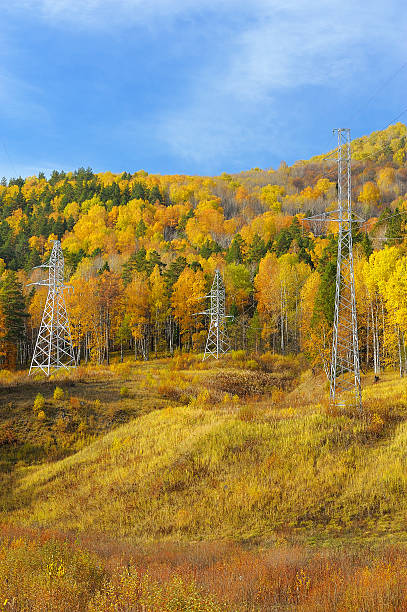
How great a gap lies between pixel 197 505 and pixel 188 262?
228 ft

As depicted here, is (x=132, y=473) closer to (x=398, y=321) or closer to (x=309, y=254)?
(x=398, y=321)

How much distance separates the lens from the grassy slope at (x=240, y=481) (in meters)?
12.4

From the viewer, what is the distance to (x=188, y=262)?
81.8 meters

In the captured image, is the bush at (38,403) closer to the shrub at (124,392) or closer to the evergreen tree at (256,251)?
the shrub at (124,392)

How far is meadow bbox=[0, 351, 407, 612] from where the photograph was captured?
6086 mm

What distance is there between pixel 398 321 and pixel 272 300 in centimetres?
2715

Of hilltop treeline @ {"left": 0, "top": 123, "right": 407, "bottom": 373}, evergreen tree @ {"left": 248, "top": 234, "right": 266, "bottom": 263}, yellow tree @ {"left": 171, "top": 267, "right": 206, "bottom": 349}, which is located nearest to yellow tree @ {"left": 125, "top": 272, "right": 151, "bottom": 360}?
hilltop treeline @ {"left": 0, "top": 123, "right": 407, "bottom": 373}

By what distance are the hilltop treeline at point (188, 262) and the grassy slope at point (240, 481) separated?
1870cm

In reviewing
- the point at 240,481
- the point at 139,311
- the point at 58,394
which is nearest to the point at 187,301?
the point at 139,311

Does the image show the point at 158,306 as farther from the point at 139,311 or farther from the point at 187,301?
the point at 187,301

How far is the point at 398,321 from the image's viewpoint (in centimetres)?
3275

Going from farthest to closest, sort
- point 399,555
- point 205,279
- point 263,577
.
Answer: point 205,279, point 399,555, point 263,577

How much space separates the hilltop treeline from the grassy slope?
18696 mm

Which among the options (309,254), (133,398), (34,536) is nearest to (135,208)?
(309,254)
